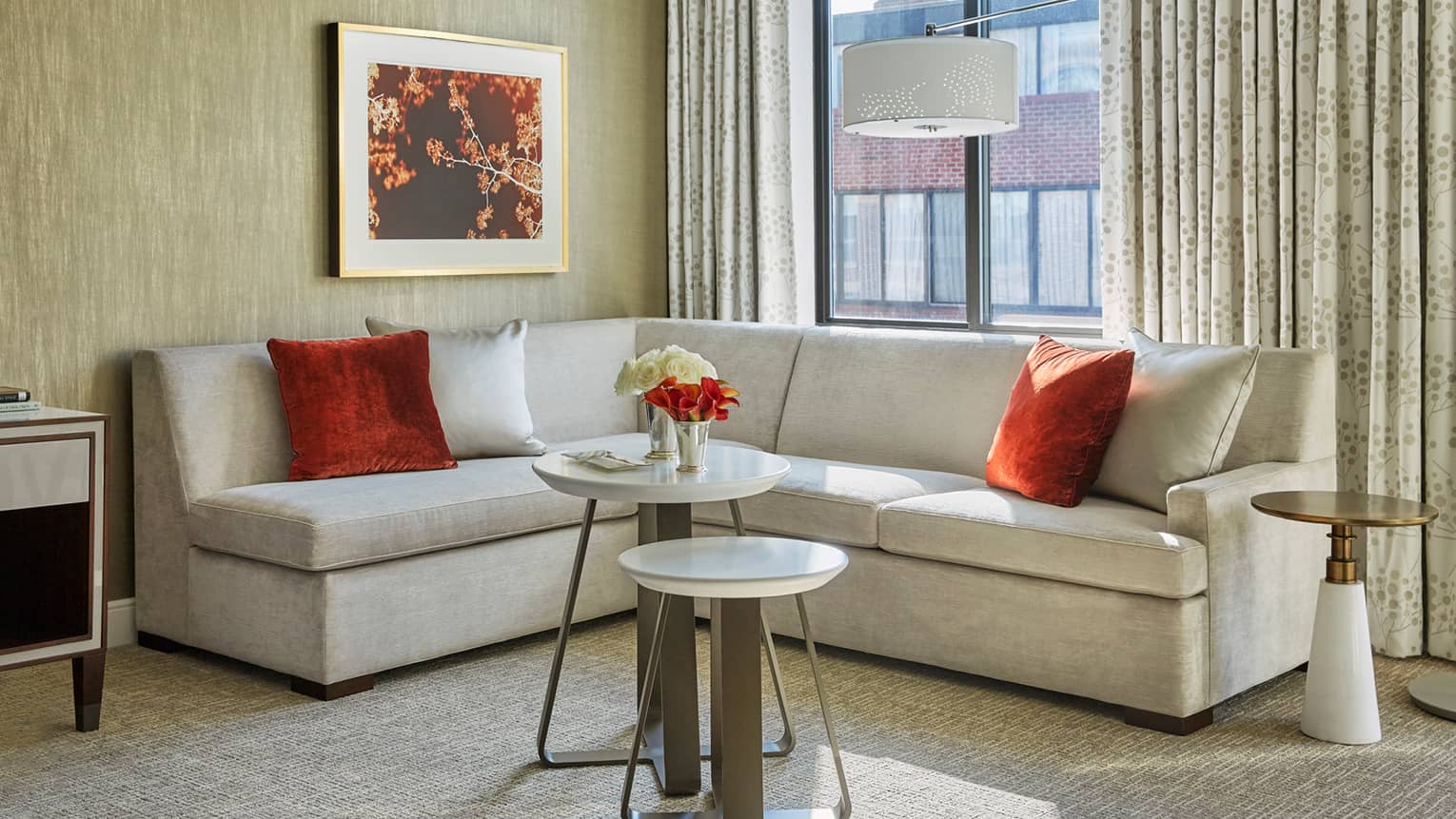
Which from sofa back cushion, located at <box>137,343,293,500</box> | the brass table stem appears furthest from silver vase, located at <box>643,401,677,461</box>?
the brass table stem

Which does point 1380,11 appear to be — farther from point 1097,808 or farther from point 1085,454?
point 1097,808

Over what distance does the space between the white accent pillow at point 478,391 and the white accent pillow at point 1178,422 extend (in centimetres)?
184

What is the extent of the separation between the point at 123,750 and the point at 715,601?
4.99 ft

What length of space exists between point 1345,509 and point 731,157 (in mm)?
2877

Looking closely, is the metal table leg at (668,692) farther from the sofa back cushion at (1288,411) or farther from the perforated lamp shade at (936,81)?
the sofa back cushion at (1288,411)

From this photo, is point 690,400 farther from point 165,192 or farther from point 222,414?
point 165,192

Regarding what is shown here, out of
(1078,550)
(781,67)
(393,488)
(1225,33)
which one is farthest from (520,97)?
(1078,550)

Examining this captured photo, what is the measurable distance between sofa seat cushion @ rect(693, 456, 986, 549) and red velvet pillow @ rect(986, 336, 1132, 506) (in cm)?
29

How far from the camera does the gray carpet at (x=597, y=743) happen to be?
2895mm

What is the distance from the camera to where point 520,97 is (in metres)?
5.16

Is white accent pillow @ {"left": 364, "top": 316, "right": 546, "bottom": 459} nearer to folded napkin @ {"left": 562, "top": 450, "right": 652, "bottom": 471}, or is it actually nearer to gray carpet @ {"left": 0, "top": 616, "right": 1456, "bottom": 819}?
gray carpet @ {"left": 0, "top": 616, "right": 1456, "bottom": 819}

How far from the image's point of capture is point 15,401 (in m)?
3.42

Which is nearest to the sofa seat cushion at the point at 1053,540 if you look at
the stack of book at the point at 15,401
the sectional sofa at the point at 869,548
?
the sectional sofa at the point at 869,548

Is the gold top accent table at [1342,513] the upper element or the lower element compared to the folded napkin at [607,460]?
lower
